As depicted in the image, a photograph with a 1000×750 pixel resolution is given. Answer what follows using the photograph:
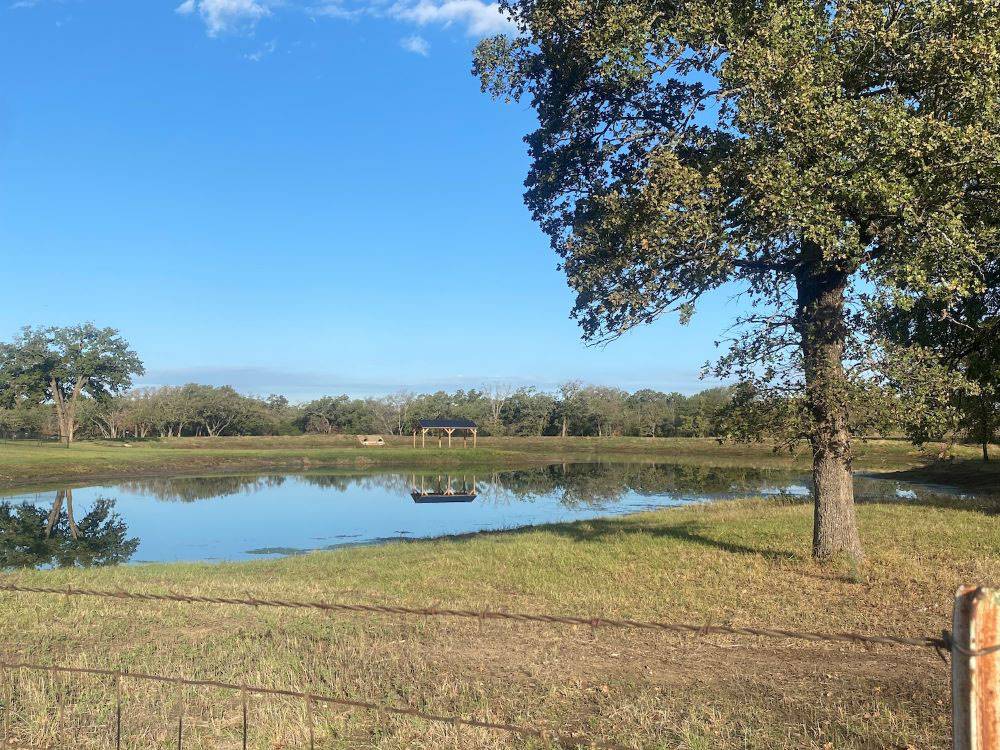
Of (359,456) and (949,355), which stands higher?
(949,355)

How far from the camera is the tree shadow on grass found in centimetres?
1395

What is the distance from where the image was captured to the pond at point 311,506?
23141mm

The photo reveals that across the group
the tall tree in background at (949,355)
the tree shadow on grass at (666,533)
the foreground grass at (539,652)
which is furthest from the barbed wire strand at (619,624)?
the tree shadow on grass at (666,533)

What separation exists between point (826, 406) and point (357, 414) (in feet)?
359

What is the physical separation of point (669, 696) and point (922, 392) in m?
7.31

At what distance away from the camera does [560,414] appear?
4144 inches

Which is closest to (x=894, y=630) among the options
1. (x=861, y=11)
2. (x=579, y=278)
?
(x=579, y=278)

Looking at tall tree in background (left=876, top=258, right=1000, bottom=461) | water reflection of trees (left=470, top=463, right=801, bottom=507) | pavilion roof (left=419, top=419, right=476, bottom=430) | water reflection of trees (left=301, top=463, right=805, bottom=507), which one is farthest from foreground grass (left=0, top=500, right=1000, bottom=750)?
pavilion roof (left=419, top=419, right=476, bottom=430)

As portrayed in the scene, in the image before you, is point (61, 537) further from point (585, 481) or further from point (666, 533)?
point (585, 481)

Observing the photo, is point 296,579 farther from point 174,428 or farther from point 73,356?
point 174,428

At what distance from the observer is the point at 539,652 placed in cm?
782

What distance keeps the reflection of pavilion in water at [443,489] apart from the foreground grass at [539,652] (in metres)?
23.8

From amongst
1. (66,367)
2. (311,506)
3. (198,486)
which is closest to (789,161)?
(311,506)

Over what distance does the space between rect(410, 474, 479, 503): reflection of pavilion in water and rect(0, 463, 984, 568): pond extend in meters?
0.07
